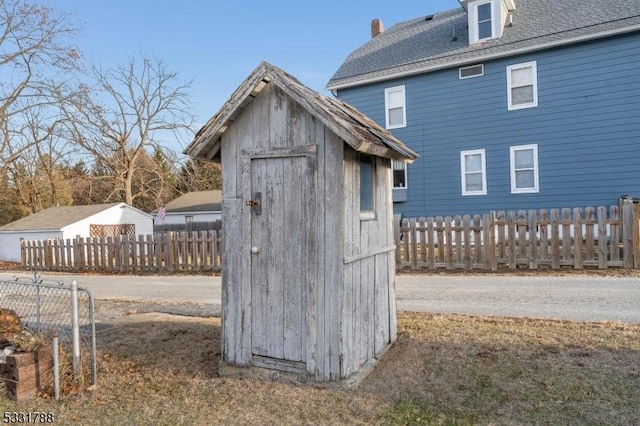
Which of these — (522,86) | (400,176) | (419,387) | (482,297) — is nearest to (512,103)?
(522,86)

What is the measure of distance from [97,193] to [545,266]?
120 ft

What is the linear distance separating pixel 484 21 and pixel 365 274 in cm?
1520

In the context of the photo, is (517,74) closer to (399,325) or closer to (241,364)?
(399,325)

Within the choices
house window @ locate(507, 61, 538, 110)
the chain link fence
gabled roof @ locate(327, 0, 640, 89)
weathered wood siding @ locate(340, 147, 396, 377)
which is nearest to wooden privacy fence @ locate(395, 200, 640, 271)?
house window @ locate(507, 61, 538, 110)

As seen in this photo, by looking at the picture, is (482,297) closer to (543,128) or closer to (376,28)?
(543,128)

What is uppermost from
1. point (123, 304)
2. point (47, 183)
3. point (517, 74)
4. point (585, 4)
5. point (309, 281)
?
point (585, 4)

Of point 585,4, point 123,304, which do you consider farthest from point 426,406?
point 585,4

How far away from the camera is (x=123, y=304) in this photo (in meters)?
9.30

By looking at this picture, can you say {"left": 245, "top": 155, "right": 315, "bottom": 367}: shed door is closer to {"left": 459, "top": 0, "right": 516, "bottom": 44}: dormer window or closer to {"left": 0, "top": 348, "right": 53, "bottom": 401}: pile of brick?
{"left": 0, "top": 348, "right": 53, "bottom": 401}: pile of brick

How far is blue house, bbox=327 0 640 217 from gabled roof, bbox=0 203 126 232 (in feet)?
44.5

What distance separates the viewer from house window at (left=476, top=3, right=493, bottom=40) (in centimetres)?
1692

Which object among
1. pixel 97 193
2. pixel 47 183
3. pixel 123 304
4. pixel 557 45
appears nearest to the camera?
pixel 123 304

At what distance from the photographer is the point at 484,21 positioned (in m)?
17.0

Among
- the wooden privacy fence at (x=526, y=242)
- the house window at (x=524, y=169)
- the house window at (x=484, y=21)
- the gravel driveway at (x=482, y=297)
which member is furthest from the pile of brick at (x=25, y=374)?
the house window at (x=484, y=21)
